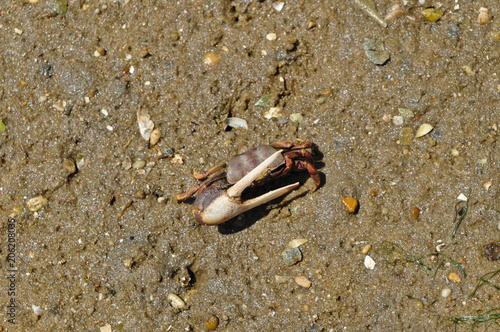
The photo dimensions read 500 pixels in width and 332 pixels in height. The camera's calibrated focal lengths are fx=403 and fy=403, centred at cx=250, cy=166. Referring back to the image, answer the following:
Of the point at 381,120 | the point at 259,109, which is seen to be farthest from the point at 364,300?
the point at 259,109

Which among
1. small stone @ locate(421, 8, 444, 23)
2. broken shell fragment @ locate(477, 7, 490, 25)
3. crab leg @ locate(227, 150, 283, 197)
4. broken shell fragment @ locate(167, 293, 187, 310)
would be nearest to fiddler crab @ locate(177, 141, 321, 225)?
crab leg @ locate(227, 150, 283, 197)

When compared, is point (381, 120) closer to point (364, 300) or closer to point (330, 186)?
point (330, 186)

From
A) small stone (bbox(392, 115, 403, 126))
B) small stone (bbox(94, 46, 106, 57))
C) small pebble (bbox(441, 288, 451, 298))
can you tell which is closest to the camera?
small pebble (bbox(441, 288, 451, 298))

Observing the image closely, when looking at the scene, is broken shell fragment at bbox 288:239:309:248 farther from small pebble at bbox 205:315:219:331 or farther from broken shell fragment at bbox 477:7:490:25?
broken shell fragment at bbox 477:7:490:25

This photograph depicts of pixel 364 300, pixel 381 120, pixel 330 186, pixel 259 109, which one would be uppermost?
pixel 259 109

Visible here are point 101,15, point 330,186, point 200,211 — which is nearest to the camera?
point 200,211

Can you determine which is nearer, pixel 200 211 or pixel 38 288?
pixel 200 211

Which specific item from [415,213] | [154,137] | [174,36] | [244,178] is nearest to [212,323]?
[244,178]
